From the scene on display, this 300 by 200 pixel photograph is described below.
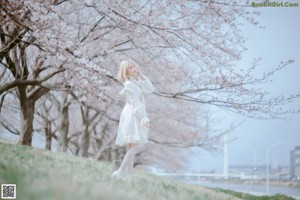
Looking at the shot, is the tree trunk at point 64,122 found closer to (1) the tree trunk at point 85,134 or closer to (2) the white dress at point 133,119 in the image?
(1) the tree trunk at point 85,134

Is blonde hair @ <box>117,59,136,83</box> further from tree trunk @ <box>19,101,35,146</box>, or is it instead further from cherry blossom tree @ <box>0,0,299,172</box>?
tree trunk @ <box>19,101,35,146</box>

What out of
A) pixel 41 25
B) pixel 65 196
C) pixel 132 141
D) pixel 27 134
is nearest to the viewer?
pixel 65 196

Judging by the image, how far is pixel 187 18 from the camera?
6.59m

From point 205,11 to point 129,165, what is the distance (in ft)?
9.29

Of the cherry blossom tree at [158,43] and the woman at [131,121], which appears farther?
the cherry blossom tree at [158,43]

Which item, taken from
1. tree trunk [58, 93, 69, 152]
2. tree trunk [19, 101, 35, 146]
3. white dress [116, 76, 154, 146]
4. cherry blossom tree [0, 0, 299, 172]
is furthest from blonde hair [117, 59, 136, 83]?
tree trunk [58, 93, 69, 152]

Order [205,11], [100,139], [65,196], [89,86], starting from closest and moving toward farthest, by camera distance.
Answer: [65,196] → [205,11] → [89,86] → [100,139]

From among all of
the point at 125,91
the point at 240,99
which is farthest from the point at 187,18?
the point at 125,91

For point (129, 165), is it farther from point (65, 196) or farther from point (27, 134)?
point (27, 134)

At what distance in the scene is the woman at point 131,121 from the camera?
180 inches

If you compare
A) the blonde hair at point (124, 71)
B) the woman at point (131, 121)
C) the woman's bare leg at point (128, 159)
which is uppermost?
the blonde hair at point (124, 71)

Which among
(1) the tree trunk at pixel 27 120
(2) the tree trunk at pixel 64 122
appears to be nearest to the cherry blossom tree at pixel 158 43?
(1) the tree trunk at pixel 27 120

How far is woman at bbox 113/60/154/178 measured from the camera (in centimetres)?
458

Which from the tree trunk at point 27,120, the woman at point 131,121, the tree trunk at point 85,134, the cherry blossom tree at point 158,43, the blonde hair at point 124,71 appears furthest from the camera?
the tree trunk at point 85,134
